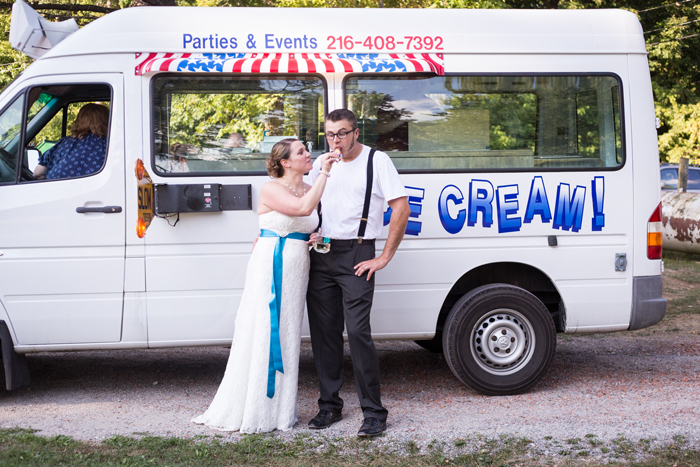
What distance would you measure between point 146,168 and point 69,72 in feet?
2.86

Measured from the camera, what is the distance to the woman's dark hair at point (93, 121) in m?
4.90

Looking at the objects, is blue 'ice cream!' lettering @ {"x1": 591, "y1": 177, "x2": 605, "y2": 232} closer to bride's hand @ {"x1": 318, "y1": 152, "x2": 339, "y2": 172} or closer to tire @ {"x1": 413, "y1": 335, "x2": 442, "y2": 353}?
tire @ {"x1": 413, "y1": 335, "x2": 442, "y2": 353}

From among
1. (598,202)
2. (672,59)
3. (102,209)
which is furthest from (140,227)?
(672,59)

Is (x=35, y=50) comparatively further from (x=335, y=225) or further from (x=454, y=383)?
(x=454, y=383)

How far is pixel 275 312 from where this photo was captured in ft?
14.4

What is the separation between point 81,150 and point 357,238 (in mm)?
2130

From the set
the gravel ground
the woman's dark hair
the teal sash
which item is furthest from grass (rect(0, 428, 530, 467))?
the woman's dark hair

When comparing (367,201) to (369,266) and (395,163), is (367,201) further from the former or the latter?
(395,163)

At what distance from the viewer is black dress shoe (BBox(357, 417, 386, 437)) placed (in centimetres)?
431

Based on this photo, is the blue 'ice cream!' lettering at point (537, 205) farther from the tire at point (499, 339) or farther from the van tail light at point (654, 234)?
the van tail light at point (654, 234)

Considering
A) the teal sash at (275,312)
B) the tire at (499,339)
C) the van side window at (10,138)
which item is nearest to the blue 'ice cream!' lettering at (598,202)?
the tire at (499,339)

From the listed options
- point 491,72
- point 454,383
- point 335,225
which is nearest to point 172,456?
point 335,225

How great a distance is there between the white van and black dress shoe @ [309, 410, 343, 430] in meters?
0.75

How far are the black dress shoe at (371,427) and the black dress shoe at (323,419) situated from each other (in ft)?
1.00
